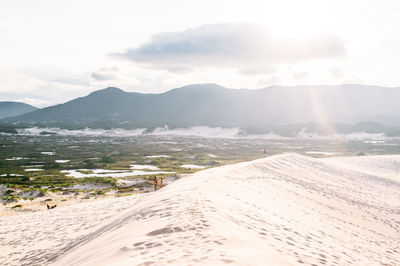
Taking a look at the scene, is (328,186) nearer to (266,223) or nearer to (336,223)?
(336,223)

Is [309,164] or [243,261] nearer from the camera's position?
[243,261]

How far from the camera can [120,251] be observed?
649 cm

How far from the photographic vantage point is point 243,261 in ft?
18.1

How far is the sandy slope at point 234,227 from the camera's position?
21.1 ft

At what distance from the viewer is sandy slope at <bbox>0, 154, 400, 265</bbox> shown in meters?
6.42

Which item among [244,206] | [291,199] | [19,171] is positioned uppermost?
[244,206]

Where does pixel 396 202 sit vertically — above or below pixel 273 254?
below

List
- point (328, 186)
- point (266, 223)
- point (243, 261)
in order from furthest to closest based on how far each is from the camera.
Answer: point (328, 186) < point (266, 223) < point (243, 261)

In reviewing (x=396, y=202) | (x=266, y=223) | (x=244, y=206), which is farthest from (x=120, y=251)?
(x=396, y=202)

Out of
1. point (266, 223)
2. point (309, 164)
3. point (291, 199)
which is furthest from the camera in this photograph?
point (309, 164)

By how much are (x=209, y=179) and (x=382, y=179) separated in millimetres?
24038

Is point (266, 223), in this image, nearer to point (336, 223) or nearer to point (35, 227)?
point (336, 223)

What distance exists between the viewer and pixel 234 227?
789 centimetres

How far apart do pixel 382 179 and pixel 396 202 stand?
8430 millimetres
